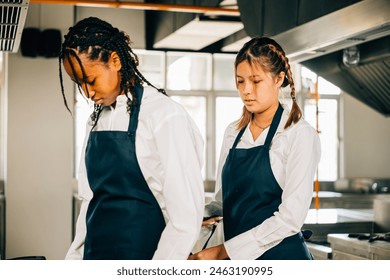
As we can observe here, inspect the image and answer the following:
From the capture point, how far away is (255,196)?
152 centimetres

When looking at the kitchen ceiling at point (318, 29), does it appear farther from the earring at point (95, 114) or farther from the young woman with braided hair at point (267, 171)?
the earring at point (95, 114)

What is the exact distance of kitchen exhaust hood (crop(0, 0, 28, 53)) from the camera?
199cm

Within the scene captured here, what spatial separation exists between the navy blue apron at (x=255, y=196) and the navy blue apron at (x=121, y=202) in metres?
0.33

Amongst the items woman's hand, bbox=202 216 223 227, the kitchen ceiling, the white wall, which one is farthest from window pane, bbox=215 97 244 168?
woman's hand, bbox=202 216 223 227

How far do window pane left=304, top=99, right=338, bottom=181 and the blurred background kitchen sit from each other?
0.01 metres

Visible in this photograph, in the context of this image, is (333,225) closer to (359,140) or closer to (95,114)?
(95,114)

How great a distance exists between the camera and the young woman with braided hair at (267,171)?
1.44 meters

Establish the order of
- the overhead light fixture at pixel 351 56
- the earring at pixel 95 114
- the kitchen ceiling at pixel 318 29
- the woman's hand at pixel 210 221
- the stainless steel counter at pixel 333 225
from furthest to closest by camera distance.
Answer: the stainless steel counter at pixel 333 225 < the overhead light fixture at pixel 351 56 < the kitchen ceiling at pixel 318 29 < the woman's hand at pixel 210 221 < the earring at pixel 95 114

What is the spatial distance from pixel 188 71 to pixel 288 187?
4.78m

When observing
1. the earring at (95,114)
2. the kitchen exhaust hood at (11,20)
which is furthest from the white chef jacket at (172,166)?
the kitchen exhaust hood at (11,20)

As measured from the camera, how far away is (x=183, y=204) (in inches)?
45.8
